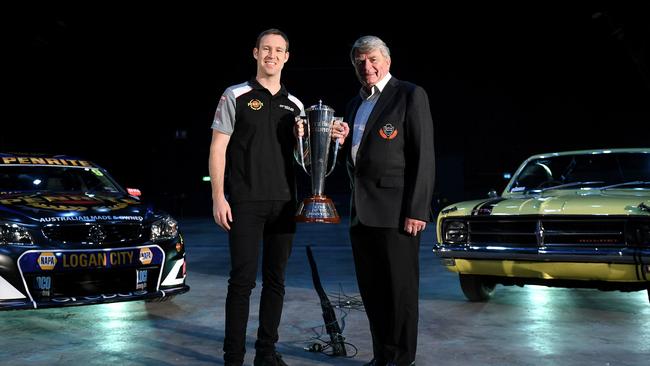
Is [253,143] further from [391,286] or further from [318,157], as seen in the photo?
[391,286]

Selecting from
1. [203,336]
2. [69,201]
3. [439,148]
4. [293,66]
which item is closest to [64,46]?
[293,66]

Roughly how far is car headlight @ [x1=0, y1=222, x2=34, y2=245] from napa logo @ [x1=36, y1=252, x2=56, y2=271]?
141 millimetres

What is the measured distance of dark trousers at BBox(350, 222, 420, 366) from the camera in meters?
3.15

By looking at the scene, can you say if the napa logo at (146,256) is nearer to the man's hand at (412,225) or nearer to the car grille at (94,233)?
the car grille at (94,233)

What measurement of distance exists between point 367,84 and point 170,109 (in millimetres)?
25375

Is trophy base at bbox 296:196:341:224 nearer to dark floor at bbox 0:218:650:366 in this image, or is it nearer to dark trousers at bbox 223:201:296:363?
dark trousers at bbox 223:201:296:363

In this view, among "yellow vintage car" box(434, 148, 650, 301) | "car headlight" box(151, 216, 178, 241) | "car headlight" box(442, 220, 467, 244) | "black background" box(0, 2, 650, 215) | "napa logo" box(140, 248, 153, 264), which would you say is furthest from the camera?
"black background" box(0, 2, 650, 215)

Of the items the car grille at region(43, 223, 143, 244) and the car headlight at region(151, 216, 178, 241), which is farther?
the car headlight at region(151, 216, 178, 241)

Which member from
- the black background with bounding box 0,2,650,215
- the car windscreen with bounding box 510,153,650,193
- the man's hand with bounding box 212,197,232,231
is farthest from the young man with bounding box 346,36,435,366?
the black background with bounding box 0,2,650,215

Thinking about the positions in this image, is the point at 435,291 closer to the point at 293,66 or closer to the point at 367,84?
the point at 367,84

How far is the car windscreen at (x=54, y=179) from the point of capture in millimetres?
5762

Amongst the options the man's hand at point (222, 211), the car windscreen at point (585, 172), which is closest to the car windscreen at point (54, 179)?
the man's hand at point (222, 211)

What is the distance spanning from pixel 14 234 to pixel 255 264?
2313 millimetres

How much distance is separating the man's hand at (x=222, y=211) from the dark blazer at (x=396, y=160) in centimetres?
63
